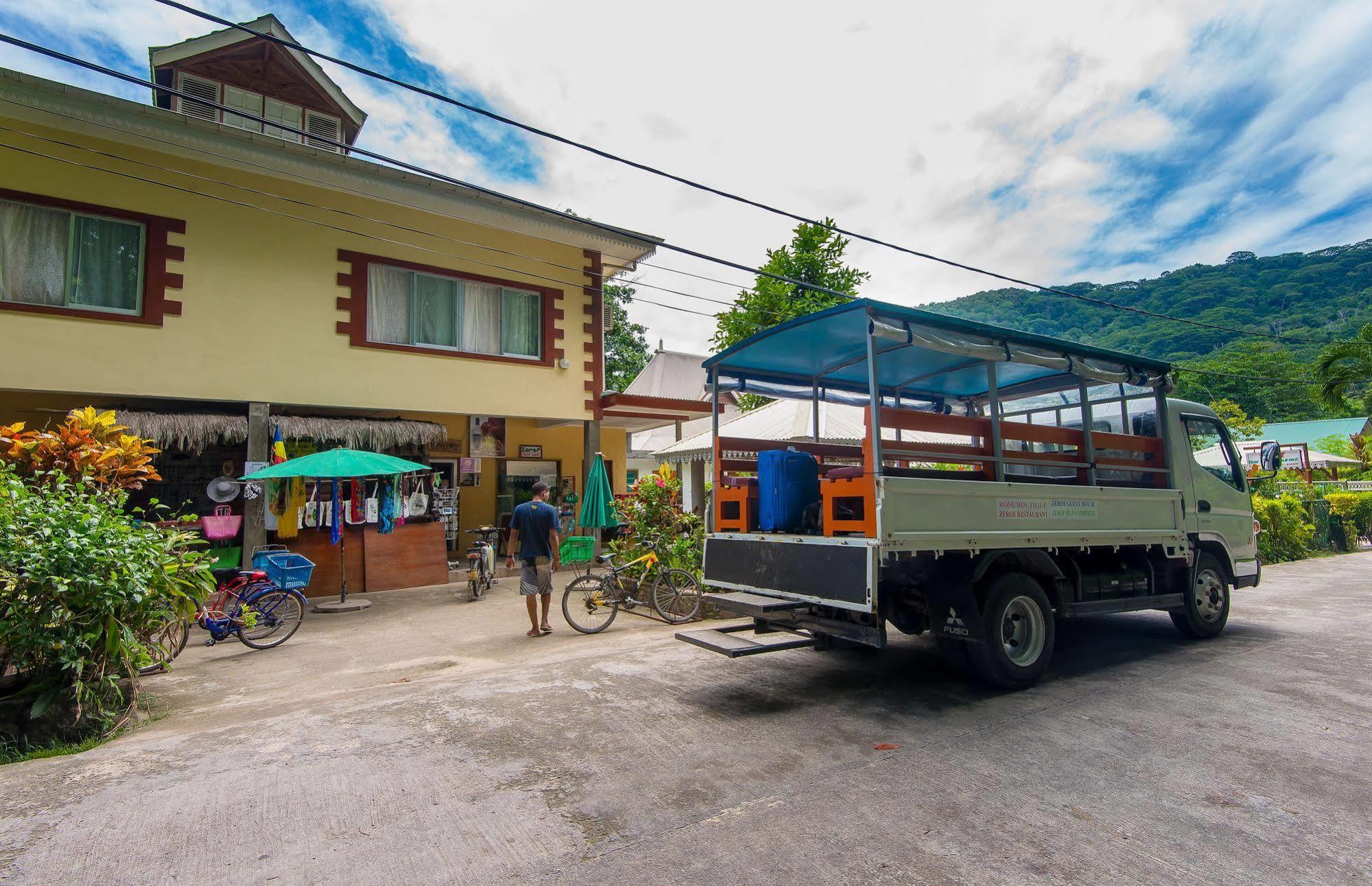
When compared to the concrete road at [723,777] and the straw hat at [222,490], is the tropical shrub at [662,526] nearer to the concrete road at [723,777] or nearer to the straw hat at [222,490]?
the concrete road at [723,777]

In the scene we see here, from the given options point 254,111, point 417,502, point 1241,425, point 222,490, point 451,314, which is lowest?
point 417,502

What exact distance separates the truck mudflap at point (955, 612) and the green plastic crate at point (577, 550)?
689 centimetres

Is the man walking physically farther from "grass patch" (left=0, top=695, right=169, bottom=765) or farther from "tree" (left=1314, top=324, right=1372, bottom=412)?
"tree" (left=1314, top=324, right=1372, bottom=412)

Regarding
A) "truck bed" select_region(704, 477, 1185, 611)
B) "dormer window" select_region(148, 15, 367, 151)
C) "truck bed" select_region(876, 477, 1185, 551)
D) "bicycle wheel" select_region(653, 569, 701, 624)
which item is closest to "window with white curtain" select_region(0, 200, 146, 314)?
"dormer window" select_region(148, 15, 367, 151)

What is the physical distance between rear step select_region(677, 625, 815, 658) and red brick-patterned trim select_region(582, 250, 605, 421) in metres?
7.81

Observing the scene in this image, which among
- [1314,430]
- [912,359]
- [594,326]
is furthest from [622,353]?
[1314,430]

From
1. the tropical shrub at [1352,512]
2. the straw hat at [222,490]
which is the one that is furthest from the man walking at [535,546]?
the tropical shrub at [1352,512]

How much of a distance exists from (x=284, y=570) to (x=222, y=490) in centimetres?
382

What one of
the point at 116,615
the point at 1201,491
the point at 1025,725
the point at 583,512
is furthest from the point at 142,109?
the point at 1201,491

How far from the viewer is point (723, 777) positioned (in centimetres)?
388

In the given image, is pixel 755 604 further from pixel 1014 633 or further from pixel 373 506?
pixel 373 506

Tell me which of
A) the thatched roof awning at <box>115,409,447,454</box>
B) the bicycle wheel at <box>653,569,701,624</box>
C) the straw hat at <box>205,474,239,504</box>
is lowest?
the bicycle wheel at <box>653,569,701,624</box>

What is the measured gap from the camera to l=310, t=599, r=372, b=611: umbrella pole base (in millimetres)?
9609

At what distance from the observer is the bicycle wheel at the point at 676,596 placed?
345 inches
